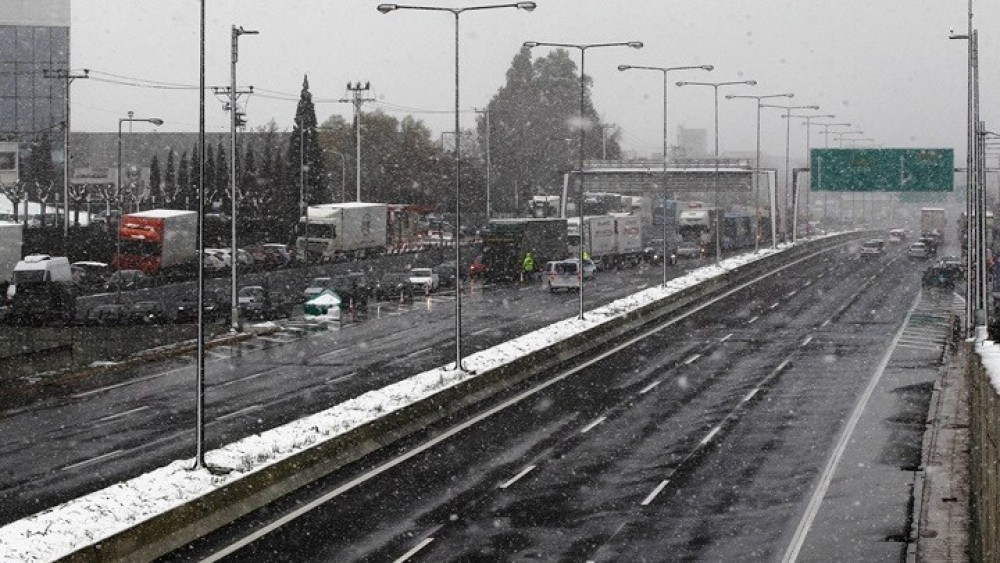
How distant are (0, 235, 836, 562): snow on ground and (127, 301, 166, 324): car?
1658 centimetres

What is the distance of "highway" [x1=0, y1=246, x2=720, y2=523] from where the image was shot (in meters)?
29.3

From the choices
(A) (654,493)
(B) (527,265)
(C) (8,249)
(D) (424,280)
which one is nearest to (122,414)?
(A) (654,493)

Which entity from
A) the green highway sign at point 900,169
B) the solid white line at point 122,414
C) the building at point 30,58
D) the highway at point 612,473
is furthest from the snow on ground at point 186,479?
the building at point 30,58

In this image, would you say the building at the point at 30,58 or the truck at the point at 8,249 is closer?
the truck at the point at 8,249

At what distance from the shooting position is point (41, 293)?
5850 cm

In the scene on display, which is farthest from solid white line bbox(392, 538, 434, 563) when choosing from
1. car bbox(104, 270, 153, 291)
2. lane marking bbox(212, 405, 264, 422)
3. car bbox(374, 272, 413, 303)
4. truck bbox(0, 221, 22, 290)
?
car bbox(104, 270, 153, 291)

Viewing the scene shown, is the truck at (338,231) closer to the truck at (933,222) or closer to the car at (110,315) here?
the car at (110,315)

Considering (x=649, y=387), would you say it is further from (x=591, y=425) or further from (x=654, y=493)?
(x=654, y=493)

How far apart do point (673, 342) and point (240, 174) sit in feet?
318

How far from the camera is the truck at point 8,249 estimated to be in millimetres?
67750

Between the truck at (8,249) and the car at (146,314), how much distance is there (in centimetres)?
1436

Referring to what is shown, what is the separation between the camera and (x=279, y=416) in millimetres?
35656

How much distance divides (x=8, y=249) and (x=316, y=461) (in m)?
45.2

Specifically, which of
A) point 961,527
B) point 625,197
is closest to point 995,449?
point 961,527
